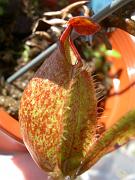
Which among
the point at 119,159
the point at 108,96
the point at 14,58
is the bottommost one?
the point at 119,159

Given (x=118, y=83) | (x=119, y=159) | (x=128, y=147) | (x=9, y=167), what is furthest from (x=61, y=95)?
(x=128, y=147)

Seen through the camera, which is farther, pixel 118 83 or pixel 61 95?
pixel 118 83

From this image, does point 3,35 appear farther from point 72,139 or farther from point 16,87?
point 72,139

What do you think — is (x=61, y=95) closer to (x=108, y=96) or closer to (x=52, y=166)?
(x=52, y=166)

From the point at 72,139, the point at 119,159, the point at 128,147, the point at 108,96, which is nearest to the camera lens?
the point at 72,139

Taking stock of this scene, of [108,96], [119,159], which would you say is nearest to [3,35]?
[108,96]

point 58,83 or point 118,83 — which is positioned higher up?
point 58,83

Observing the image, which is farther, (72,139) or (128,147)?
(128,147)

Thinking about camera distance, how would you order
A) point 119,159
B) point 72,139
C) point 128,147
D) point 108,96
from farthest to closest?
point 128,147
point 119,159
point 108,96
point 72,139

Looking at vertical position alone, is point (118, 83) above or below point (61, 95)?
below
